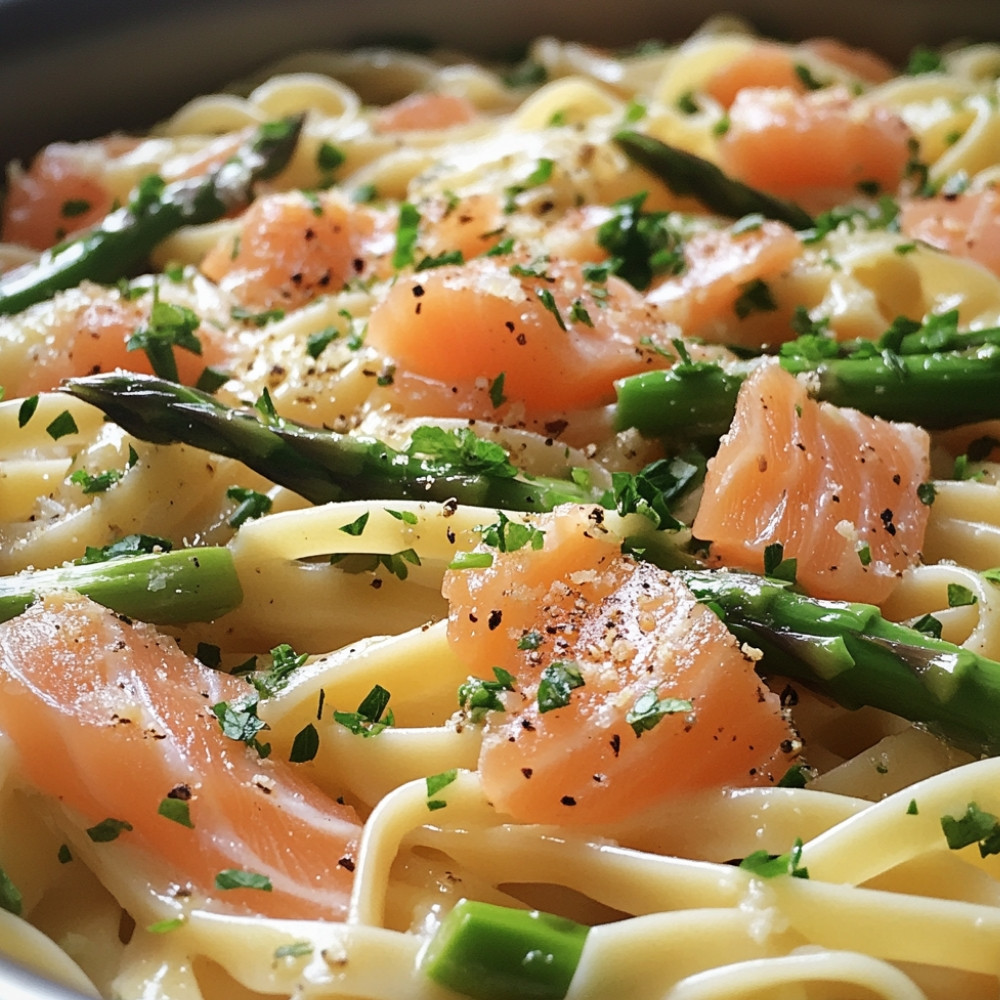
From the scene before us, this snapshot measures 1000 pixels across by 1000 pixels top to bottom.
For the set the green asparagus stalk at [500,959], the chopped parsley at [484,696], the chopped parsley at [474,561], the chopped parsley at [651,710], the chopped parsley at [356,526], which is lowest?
the green asparagus stalk at [500,959]

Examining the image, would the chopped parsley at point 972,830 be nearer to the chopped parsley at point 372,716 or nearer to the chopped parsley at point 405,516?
the chopped parsley at point 372,716

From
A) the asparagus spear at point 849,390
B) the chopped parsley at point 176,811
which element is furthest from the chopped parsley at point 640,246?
the chopped parsley at point 176,811

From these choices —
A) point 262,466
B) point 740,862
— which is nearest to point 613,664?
point 740,862

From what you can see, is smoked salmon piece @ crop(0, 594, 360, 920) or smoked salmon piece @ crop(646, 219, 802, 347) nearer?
smoked salmon piece @ crop(0, 594, 360, 920)

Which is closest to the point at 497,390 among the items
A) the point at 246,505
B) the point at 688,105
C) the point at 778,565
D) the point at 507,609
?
the point at 246,505

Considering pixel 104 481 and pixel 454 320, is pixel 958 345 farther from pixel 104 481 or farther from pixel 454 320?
pixel 104 481

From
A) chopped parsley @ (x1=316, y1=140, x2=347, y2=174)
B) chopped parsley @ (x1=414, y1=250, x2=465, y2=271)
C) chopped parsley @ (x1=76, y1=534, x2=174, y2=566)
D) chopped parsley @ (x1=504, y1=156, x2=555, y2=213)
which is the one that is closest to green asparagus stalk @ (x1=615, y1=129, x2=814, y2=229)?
chopped parsley @ (x1=504, y1=156, x2=555, y2=213)

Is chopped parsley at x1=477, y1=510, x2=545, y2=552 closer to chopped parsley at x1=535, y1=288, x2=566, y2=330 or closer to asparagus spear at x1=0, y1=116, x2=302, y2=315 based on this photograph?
chopped parsley at x1=535, y1=288, x2=566, y2=330

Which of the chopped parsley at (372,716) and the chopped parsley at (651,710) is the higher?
the chopped parsley at (651,710)
